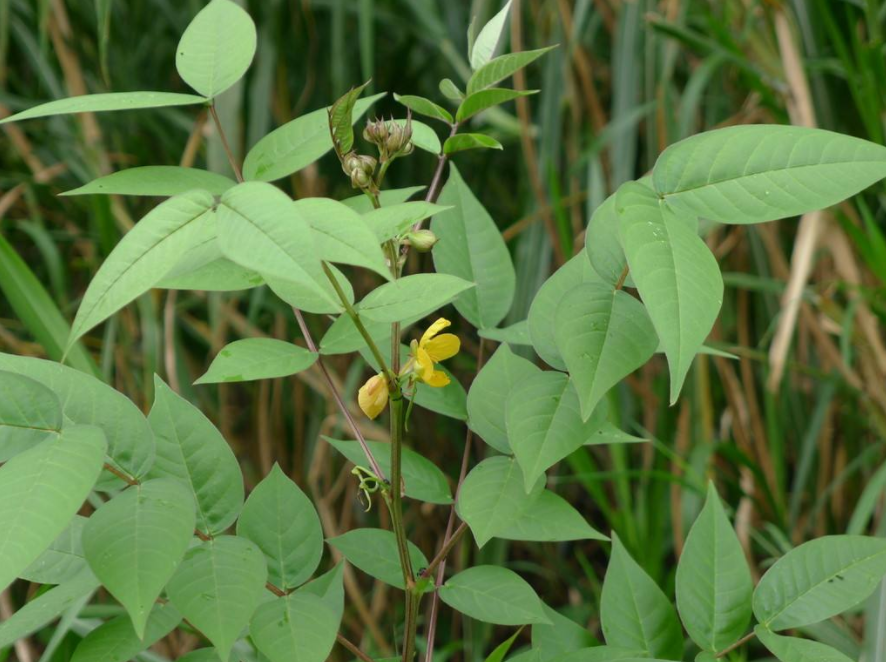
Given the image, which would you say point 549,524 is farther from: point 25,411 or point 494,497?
point 25,411

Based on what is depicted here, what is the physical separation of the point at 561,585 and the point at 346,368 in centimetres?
47

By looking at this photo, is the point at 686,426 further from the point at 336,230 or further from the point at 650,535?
the point at 336,230

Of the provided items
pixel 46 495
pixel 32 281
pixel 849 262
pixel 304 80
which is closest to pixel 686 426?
pixel 849 262

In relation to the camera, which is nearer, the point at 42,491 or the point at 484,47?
the point at 42,491

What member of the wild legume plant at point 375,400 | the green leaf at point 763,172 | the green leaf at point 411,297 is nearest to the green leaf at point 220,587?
the wild legume plant at point 375,400

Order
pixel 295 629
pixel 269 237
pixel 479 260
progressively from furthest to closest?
pixel 479 260
pixel 295 629
pixel 269 237

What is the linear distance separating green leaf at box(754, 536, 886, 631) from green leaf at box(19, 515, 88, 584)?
29cm

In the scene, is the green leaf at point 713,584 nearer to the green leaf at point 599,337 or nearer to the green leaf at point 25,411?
the green leaf at point 599,337

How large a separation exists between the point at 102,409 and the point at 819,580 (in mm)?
311

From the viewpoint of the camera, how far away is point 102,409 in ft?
1.22

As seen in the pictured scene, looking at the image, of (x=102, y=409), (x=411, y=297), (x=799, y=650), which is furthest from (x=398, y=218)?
(x=799, y=650)

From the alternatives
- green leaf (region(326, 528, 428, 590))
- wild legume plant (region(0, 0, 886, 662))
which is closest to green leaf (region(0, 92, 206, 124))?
wild legume plant (region(0, 0, 886, 662))

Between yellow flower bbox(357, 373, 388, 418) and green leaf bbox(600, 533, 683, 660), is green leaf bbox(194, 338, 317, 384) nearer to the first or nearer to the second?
yellow flower bbox(357, 373, 388, 418)

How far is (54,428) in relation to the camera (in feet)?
1.13
